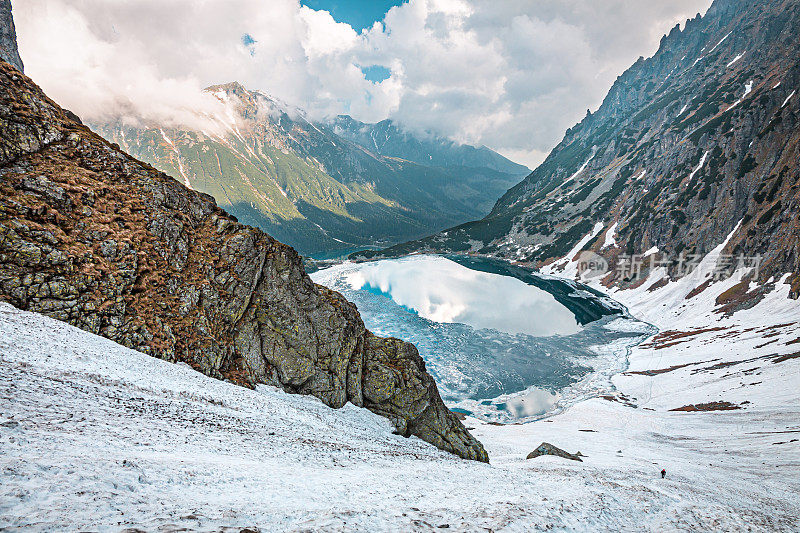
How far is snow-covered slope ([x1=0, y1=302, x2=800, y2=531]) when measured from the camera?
823 cm

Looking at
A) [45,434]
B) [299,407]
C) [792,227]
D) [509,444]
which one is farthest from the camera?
[792,227]

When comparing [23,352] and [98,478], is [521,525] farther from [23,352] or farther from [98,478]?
[23,352]

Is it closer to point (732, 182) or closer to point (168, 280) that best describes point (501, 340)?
point (168, 280)

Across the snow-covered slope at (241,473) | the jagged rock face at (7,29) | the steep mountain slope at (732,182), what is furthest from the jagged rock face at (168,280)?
the steep mountain slope at (732,182)

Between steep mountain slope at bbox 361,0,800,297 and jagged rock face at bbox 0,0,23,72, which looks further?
steep mountain slope at bbox 361,0,800,297

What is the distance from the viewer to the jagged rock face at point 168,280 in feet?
60.0

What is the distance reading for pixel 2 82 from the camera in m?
20.2

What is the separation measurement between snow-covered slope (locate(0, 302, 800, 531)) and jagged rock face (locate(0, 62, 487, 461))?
1.69 meters

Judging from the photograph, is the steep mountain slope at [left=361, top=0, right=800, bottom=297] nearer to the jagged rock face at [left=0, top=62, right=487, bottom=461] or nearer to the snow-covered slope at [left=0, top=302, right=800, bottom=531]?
the snow-covered slope at [left=0, top=302, right=800, bottom=531]

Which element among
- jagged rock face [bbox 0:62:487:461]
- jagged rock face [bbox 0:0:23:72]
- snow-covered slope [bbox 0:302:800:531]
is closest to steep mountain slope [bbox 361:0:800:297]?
snow-covered slope [bbox 0:302:800:531]

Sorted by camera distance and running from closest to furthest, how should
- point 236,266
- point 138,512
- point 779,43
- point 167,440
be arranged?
point 138,512, point 167,440, point 236,266, point 779,43

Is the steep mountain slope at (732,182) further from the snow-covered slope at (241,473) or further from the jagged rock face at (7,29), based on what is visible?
the jagged rock face at (7,29)

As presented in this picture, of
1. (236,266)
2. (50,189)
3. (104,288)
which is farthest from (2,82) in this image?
(236,266)

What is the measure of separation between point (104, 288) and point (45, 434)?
12037mm
